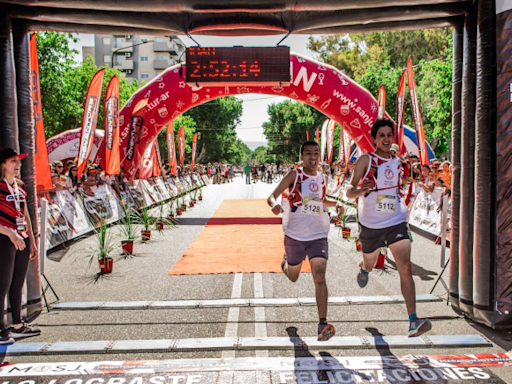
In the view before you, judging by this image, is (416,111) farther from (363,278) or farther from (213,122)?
(213,122)

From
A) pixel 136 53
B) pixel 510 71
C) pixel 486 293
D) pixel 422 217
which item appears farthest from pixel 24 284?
pixel 136 53

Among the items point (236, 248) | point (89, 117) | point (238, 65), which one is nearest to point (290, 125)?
point (89, 117)

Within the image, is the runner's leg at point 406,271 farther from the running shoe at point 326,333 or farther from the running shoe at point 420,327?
the running shoe at point 326,333

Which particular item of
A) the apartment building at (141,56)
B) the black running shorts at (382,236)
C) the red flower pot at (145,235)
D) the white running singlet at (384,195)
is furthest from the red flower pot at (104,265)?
the apartment building at (141,56)

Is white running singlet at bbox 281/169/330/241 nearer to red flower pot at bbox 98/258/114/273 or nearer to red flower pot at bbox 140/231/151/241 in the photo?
red flower pot at bbox 98/258/114/273

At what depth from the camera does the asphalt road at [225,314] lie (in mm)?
4227

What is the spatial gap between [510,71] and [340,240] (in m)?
6.42

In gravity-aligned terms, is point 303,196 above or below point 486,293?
above

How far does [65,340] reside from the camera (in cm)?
448

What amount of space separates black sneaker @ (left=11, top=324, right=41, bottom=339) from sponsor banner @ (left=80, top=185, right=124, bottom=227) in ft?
21.8

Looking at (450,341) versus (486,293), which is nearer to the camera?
(450,341)

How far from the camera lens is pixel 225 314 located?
521cm

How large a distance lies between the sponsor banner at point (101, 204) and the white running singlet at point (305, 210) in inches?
299

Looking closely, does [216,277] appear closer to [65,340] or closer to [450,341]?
[65,340]
